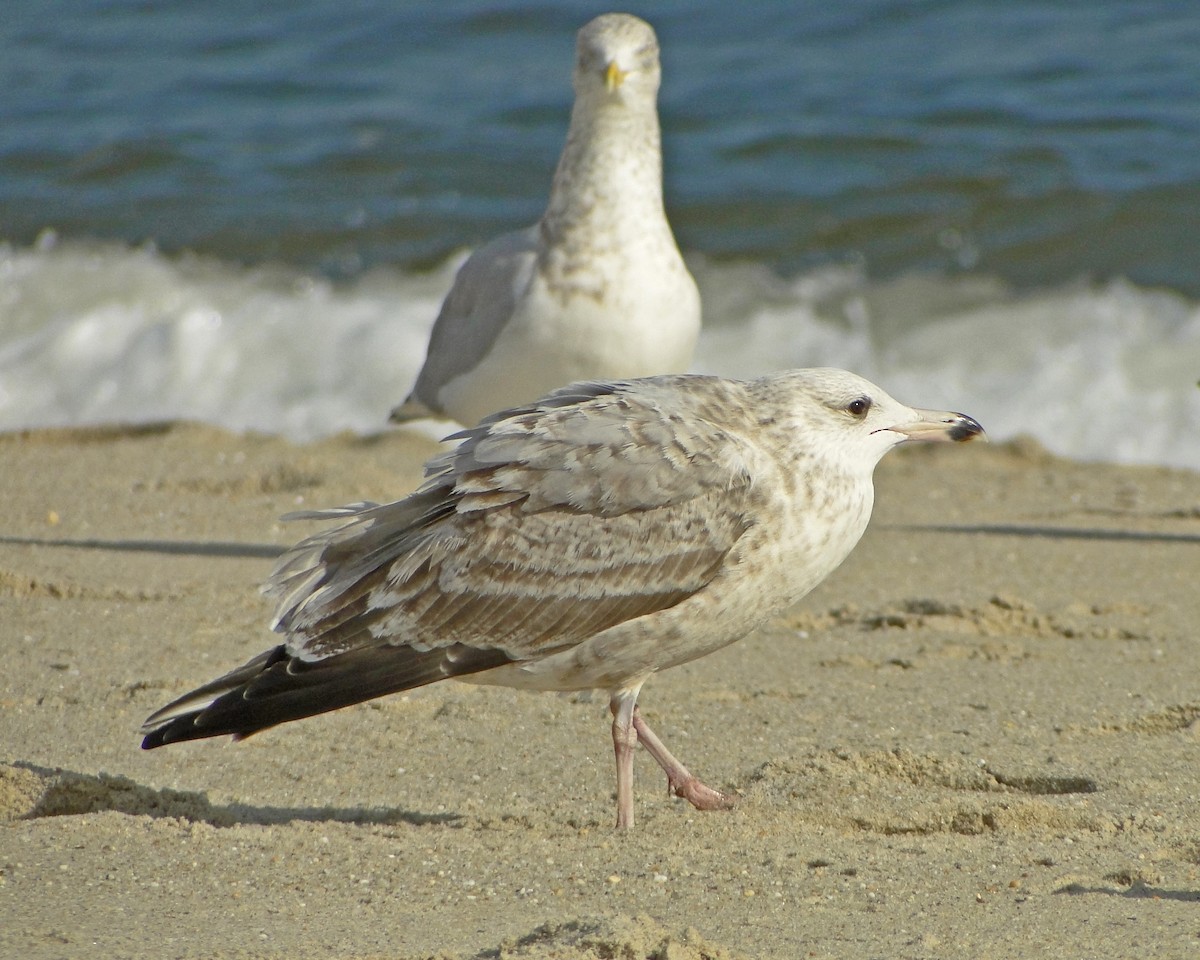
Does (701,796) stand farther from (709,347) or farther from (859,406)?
(709,347)

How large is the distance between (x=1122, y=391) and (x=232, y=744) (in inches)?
244

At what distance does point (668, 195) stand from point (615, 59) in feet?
21.2

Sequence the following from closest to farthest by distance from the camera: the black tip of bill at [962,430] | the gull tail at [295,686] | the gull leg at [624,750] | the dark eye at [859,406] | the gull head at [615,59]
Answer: the gull tail at [295,686] < the gull leg at [624,750] < the dark eye at [859,406] < the black tip of bill at [962,430] < the gull head at [615,59]

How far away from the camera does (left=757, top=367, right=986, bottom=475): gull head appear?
3898mm

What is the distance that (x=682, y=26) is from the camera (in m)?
15.1

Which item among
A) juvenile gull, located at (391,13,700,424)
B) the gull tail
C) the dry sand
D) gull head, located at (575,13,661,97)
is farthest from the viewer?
gull head, located at (575,13,661,97)

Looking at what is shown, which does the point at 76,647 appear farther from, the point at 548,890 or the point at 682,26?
the point at 682,26

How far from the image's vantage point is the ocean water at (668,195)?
390 inches

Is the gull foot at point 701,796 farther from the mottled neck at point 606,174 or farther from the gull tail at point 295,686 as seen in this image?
the mottled neck at point 606,174

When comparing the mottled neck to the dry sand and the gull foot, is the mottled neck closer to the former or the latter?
the dry sand

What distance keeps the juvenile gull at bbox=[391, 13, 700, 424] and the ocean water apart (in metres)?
3.36

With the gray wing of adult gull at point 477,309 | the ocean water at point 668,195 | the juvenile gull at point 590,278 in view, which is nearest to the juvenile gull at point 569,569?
the juvenile gull at point 590,278

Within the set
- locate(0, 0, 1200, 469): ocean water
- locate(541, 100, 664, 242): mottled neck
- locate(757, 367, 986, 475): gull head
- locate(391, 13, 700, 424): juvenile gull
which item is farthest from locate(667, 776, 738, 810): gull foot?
locate(0, 0, 1200, 469): ocean water

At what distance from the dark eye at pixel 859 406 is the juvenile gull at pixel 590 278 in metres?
1.74
